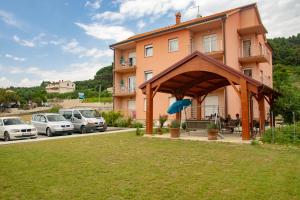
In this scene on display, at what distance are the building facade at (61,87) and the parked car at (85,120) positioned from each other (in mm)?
116844

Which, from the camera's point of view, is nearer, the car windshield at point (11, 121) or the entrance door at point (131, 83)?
the car windshield at point (11, 121)

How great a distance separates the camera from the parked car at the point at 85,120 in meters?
20.1

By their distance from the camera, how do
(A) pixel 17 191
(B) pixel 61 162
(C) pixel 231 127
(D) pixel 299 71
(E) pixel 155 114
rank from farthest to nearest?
(D) pixel 299 71, (E) pixel 155 114, (C) pixel 231 127, (B) pixel 61 162, (A) pixel 17 191

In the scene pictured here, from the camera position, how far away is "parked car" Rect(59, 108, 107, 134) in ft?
66.1

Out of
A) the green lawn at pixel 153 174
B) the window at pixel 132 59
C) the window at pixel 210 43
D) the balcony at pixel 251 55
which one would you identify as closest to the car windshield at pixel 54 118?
the green lawn at pixel 153 174

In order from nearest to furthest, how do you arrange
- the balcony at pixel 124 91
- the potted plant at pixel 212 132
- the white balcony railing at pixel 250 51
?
the potted plant at pixel 212 132, the white balcony railing at pixel 250 51, the balcony at pixel 124 91

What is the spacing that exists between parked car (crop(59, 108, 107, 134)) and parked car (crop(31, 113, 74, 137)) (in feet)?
3.20

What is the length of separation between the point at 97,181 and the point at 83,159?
2.76 meters

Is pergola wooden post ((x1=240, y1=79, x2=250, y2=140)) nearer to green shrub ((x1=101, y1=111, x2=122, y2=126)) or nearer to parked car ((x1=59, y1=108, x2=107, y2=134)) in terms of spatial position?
parked car ((x1=59, y1=108, x2=107, y2=134))

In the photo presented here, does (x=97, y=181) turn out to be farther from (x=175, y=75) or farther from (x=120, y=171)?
(x=175, y=75)

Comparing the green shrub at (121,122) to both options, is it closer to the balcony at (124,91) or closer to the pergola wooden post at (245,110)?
the balcony at (124,91)

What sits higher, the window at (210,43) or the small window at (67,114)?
the window at (210,43)

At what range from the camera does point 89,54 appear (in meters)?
32.8

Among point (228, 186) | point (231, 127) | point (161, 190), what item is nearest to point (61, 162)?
point (161, 190)
